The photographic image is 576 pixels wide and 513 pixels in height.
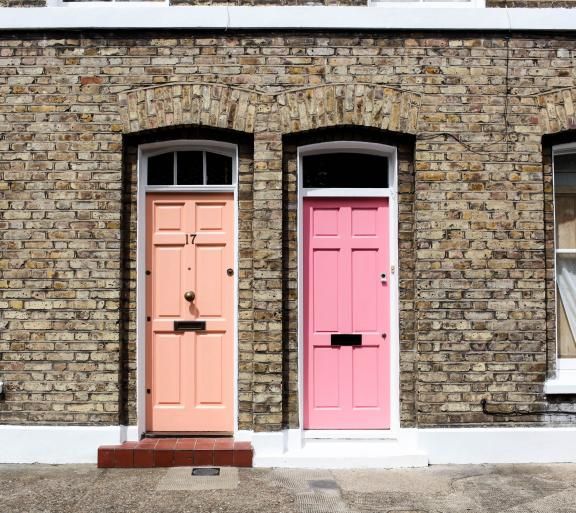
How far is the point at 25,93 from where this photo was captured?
6.28m

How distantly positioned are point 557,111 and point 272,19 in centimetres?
292

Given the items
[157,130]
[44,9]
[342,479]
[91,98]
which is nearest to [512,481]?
[342,479]

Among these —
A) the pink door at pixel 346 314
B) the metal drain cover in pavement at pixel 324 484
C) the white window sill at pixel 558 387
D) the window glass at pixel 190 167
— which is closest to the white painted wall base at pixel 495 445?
the white window sill at pixel 558 387

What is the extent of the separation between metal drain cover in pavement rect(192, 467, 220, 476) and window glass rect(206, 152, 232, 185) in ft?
9.05

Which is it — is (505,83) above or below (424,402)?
above

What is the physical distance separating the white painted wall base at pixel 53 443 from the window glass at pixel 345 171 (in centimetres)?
315

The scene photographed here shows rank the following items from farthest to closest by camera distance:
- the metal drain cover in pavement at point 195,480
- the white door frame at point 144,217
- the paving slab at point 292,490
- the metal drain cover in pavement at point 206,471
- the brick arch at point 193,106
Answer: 1. the white door frame at point 144,217
2. the brick arch at point 193,106
3. the metal drain cover in pavement at point 206,471
4. the metal drain cover in pavement at point 195,480
5. the paving slab at point 292,490

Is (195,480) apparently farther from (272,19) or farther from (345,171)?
(272,19)

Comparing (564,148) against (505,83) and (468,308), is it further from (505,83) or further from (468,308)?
(468,308)

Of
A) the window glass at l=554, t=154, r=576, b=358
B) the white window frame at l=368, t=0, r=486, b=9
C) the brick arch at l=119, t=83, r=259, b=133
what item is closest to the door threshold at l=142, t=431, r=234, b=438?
the brick arch at l=119, t=83, r=259, b=133

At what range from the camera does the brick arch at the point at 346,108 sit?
623cm

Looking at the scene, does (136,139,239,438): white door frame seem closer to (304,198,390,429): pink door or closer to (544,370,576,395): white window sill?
(304,198,390,429): pink door

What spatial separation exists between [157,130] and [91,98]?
70 centimetres

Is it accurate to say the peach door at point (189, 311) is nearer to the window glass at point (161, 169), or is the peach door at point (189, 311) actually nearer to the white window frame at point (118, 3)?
the window glass at point (161, 169)
